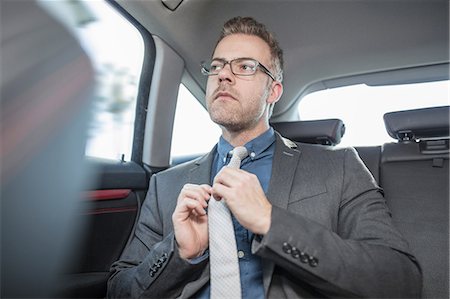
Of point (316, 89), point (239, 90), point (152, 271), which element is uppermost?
point (316, 89)

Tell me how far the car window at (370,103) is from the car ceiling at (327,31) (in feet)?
0.24

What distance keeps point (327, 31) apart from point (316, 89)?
1.76ft

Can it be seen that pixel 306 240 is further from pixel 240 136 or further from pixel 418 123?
pixel 418 123

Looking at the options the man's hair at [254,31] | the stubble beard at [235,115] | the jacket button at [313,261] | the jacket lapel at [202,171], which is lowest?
the jacket button at [313,261]

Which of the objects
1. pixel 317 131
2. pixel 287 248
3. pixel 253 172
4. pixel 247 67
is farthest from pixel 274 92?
pixel 287 248

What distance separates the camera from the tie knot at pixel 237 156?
3.94 ft

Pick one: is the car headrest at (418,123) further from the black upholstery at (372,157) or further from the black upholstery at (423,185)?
the black upholstery at (372,157)

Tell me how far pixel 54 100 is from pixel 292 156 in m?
0.95

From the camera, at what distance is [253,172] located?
4.45 feet

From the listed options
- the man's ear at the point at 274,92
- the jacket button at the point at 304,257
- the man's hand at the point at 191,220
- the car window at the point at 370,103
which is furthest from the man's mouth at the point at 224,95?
the car window at the point at 370,103

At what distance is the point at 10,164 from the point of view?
1.73 feet

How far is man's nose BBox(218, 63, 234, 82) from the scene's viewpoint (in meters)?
1.45

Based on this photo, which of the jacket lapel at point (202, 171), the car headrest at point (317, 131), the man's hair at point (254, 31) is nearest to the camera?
the jacket lapel at point (202, 171)

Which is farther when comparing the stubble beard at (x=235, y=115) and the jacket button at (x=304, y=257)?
the stubble beard at (x=235, y=115)
